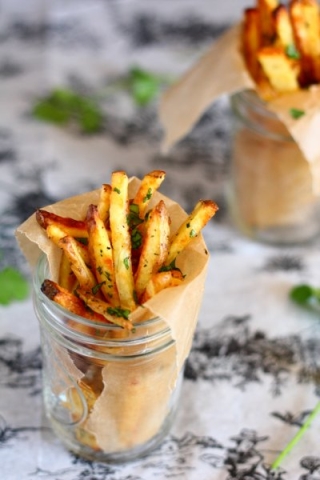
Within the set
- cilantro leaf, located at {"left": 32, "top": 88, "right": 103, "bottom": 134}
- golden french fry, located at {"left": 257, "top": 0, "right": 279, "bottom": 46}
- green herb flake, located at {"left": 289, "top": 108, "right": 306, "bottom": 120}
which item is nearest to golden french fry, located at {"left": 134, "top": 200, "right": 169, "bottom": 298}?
green herb flake, located at {"left": 289, "top": 108, "right": 306, "bottom": 120}

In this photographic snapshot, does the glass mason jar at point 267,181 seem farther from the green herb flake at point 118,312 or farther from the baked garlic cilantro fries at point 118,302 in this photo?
the green herb flake at point 118,312

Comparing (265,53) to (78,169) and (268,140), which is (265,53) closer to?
(268,140)

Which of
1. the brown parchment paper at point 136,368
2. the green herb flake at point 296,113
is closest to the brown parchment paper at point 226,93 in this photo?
the green herb flake at point 296,113

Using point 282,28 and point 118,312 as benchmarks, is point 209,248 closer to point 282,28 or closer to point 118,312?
point 282,28

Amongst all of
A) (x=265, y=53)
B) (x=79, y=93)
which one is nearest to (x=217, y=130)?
(x=79, y=93)

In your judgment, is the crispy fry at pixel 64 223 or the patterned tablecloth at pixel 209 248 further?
the patterned tablecloth at pixel 209 248

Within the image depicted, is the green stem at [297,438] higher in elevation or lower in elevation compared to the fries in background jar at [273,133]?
lower

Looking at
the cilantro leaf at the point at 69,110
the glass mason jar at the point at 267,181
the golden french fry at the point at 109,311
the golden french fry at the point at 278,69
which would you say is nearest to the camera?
the golden french fry at the point at 109,311
